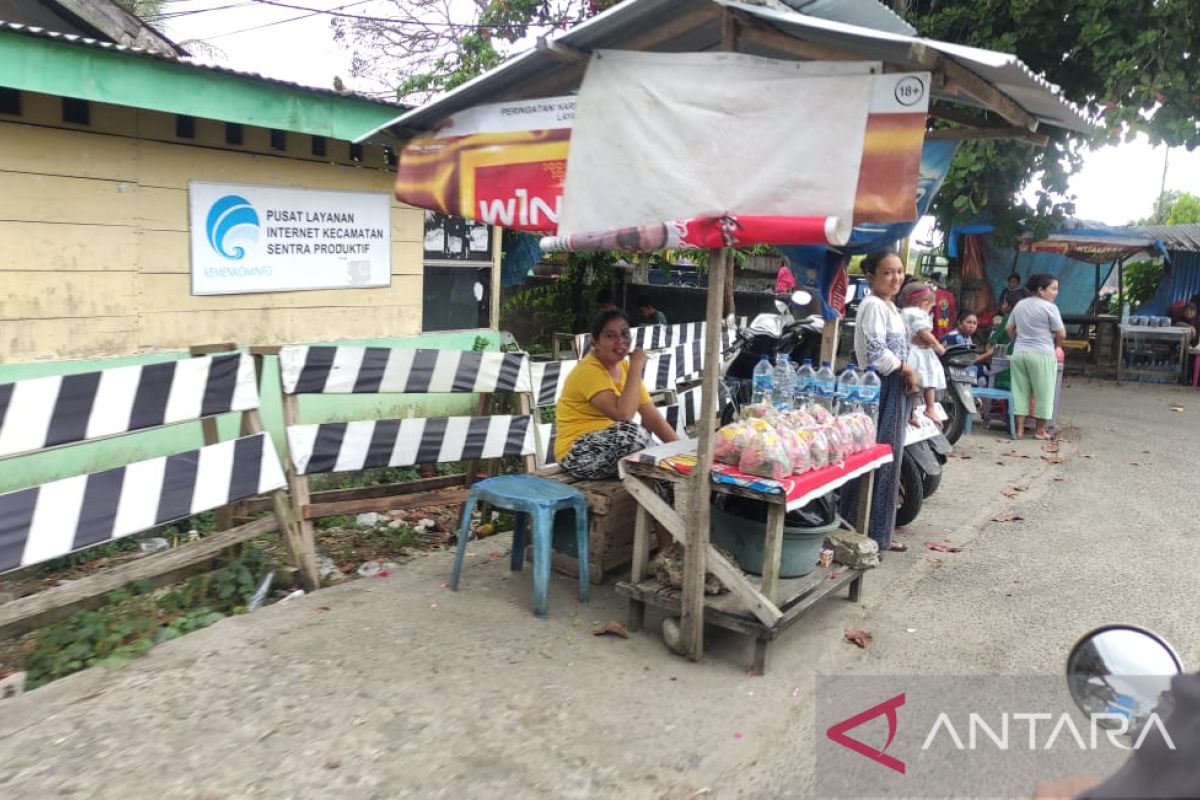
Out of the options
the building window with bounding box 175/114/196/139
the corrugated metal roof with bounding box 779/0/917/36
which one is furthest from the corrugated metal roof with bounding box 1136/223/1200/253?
the building window with bounding box 175/114/196/139

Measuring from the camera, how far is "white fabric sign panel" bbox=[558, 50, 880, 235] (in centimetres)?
329

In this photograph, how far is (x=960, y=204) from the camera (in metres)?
11.8

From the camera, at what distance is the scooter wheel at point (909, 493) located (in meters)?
5.96

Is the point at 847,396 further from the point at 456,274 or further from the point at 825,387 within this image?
the point at 456,274

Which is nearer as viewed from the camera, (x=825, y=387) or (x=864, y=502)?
(x=825, y=387)

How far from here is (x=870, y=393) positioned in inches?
192

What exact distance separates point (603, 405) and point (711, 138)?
1862mm

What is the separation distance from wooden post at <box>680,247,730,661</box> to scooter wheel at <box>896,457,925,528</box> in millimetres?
2579

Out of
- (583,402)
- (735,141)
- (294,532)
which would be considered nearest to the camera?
(735,141)

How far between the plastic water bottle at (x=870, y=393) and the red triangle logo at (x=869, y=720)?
172 cm

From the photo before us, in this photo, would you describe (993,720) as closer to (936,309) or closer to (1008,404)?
(1008,404)

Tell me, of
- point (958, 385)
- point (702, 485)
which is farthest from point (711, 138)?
point (958, 385)

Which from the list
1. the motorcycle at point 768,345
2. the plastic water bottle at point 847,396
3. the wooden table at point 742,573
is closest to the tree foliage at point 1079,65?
the motorcycle at point 768,345

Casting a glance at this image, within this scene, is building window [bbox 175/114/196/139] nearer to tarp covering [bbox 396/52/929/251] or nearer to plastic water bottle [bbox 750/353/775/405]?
tarp covering [bbox 396/52/929/251]
